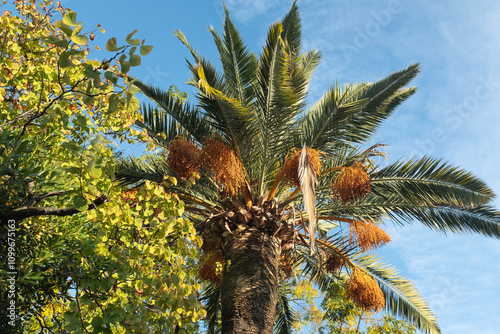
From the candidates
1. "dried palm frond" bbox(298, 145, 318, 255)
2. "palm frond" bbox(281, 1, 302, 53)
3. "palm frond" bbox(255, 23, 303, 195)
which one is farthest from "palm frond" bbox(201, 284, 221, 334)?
"palm frond" bbox(281, 1, 302, 53)

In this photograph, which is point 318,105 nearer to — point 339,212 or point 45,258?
point 339,212

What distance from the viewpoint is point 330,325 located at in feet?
31.8

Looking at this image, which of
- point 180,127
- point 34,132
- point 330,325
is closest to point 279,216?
point 180,127

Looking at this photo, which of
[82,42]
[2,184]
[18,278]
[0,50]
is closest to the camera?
[82,42]

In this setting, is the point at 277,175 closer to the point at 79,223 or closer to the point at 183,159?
the point at 183,159

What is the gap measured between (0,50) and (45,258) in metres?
2.70

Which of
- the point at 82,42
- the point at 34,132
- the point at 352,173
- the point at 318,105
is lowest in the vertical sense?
the point at 82,42

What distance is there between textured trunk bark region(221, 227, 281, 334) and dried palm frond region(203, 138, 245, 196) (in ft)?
3.32

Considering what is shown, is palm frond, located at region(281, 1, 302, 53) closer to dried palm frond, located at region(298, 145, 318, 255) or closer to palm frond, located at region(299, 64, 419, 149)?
palm frond, located at region(299, 64, 419, 149)

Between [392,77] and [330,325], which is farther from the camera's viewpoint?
[330,325]

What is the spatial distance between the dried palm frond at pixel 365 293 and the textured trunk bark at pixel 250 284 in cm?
154

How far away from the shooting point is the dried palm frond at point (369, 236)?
24.0 feet

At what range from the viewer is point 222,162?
6.93m

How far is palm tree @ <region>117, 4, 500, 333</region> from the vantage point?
6871 millimetres
